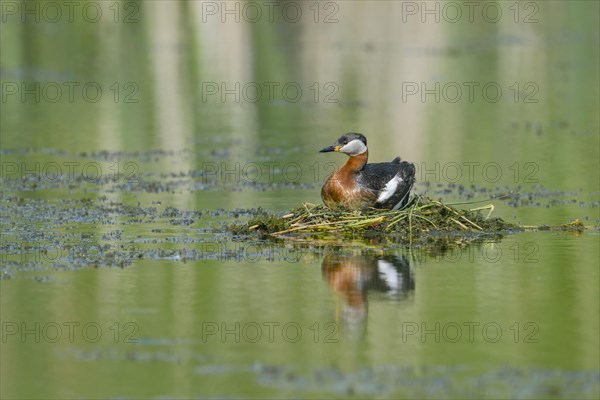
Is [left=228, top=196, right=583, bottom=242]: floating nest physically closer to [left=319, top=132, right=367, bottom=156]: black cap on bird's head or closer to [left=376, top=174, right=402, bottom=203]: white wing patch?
[left=376, top=174, right=402, bottom=203]: white wing patch

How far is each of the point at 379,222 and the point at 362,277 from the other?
226 centimetres

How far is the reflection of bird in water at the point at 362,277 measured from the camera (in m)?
10.5

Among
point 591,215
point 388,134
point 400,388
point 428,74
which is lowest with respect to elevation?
point 400,388

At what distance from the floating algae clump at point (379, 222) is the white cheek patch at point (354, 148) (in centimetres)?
77

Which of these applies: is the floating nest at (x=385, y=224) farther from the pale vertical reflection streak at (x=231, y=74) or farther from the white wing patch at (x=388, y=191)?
the pale vertical reflection streak at (x=231, y=74)

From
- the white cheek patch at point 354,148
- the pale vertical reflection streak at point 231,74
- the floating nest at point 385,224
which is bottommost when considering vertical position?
the floating nest at point 385,224

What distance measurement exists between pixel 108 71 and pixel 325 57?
6.58 metres

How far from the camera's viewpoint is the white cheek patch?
1451 centimetres

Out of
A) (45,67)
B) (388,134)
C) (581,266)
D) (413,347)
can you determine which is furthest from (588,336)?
(45,67)

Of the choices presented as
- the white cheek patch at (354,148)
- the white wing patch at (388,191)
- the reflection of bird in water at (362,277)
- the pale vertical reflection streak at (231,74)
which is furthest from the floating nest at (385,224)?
the pale vertical reflection streak at (231,74)

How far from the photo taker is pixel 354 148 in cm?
1452

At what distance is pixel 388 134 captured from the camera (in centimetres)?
2245

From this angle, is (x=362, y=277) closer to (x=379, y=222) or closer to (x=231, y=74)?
(x=379, y=222)

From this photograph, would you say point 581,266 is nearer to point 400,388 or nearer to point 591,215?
point 591,215
